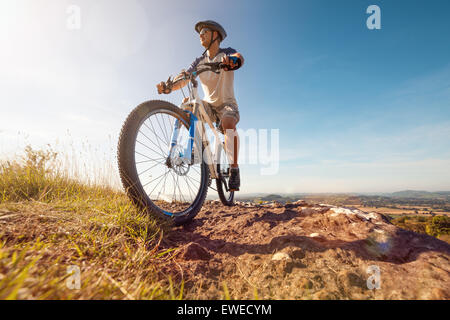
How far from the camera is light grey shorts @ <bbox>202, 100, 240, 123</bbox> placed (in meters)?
2.95

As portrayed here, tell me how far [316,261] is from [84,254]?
1.31m

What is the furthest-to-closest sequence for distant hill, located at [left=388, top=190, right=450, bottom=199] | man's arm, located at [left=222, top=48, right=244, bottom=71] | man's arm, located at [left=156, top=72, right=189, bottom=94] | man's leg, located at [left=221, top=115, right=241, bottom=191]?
1. distant hill, located at [left=388, top=190, right=450, bottom=199]
2. man's leg, located at [left=221, top=115, right=241, bottom=191]
3. man's arm, located at [left=156, top=72, right=189, bottom=94]
4. man's arm, located at [left=222, top=48, right=244, bottom=71]

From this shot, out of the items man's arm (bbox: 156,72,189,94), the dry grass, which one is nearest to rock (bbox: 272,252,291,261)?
the dry grass

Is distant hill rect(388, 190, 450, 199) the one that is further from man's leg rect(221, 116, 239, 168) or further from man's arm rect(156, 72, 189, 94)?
man's arm rect(156, 72, 189, 94)

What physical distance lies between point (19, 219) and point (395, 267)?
7.46ft

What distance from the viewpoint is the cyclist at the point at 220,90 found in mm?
2918

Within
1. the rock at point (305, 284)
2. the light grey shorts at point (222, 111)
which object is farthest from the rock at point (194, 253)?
the light grey shorts at point (222, 111)

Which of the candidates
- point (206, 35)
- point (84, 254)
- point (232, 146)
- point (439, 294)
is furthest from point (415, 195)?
point (84, 254)

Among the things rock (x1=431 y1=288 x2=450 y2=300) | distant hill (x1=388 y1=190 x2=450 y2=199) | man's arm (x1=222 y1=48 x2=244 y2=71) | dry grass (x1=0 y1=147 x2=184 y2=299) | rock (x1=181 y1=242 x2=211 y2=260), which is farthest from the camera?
distant hill (x1=388 y1=190 x2=450 y2=199)

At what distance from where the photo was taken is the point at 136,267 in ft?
3.41

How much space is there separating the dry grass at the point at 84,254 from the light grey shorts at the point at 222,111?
1.78 m

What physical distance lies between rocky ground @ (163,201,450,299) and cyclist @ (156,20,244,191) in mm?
1288

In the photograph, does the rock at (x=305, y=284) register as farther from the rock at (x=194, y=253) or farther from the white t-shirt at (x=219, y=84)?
the white t-shirt at (x=219, y=84)
